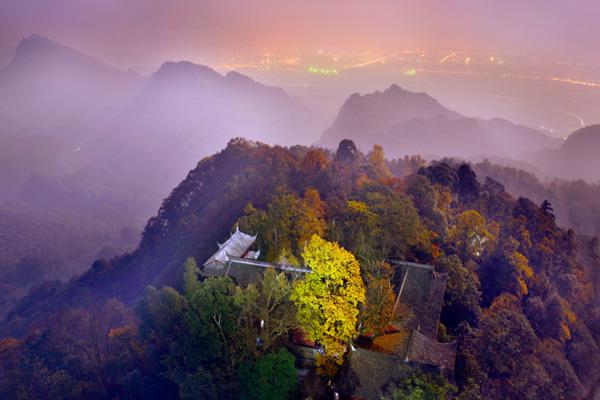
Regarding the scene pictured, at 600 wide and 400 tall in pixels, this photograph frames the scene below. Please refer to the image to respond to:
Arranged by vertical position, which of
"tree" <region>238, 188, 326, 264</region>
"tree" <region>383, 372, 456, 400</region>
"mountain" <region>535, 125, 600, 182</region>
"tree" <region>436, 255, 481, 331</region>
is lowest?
"mountain" <region>535, 125, 600, 182</region>

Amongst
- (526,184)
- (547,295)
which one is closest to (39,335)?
(547,295)

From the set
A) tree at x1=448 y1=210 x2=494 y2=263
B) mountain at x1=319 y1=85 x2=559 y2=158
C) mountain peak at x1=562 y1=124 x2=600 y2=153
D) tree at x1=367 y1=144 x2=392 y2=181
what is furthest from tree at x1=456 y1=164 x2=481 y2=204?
mountain peak at x1=562 y1=124 x2=600 y2=153

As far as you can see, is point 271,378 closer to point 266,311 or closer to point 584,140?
point 266,311

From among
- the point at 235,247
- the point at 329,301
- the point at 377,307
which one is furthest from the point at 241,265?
the point at 377,307

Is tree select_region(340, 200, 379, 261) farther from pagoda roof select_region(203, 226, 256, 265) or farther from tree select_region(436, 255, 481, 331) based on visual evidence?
pagoda roof select_region(203, 226, 256, 265)

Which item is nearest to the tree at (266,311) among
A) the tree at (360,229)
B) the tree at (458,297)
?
the tree at (360,229)

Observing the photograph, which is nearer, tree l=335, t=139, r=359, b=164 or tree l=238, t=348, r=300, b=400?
tree l=238, t=348, r=300, b=400

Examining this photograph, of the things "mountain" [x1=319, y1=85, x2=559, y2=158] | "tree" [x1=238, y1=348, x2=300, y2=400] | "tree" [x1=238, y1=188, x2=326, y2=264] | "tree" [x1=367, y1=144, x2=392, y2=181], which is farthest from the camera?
"mountain" [x1=319, y1=85, x2=559, y2=158]
